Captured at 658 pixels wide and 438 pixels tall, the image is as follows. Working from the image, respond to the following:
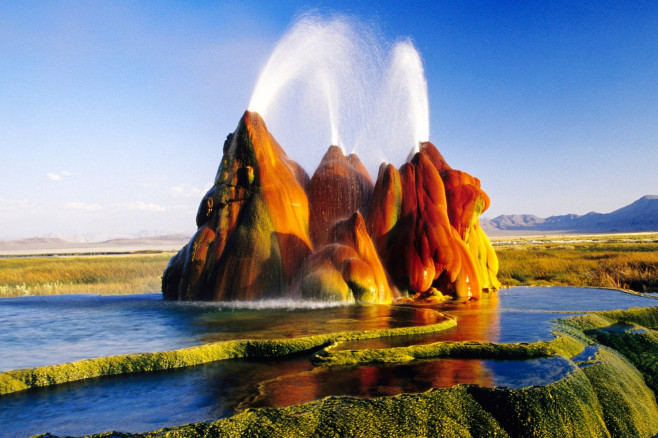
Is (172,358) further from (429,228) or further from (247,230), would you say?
(429,228)

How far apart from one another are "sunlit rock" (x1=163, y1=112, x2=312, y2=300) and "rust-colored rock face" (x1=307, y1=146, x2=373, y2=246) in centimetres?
58

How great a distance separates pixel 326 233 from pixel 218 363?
991cm

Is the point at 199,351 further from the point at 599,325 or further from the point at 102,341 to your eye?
the point at 599,325

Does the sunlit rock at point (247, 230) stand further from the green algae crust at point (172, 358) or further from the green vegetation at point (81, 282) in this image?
the green vegetation at point (81, 282)

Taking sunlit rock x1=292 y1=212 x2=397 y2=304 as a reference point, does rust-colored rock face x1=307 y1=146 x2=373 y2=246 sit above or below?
above

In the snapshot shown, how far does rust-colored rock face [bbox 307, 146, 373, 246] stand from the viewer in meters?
17.9

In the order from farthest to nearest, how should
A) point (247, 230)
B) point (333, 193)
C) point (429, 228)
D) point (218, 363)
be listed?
point (333, 193) < point (429, 228) < point (247, 230) < point (218, 363)

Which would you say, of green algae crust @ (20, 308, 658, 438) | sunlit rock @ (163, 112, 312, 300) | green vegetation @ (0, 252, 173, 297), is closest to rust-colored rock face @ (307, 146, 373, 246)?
sunlit rock @ (163, 112, 312, 300)

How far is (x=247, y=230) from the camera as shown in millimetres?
15836

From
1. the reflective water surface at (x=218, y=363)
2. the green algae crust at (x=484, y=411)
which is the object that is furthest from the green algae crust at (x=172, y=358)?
the green algae crust at (x=484, y=411)

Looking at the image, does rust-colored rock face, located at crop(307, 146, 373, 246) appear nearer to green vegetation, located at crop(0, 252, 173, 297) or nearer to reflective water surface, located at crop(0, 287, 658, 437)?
reflective water surface, located at crop(0, 287, 658, 437)

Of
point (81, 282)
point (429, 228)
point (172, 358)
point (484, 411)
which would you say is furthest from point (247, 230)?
point (81, 282)

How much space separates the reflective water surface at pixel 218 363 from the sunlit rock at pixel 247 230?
1.05 m

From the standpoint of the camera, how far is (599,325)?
11375mm
